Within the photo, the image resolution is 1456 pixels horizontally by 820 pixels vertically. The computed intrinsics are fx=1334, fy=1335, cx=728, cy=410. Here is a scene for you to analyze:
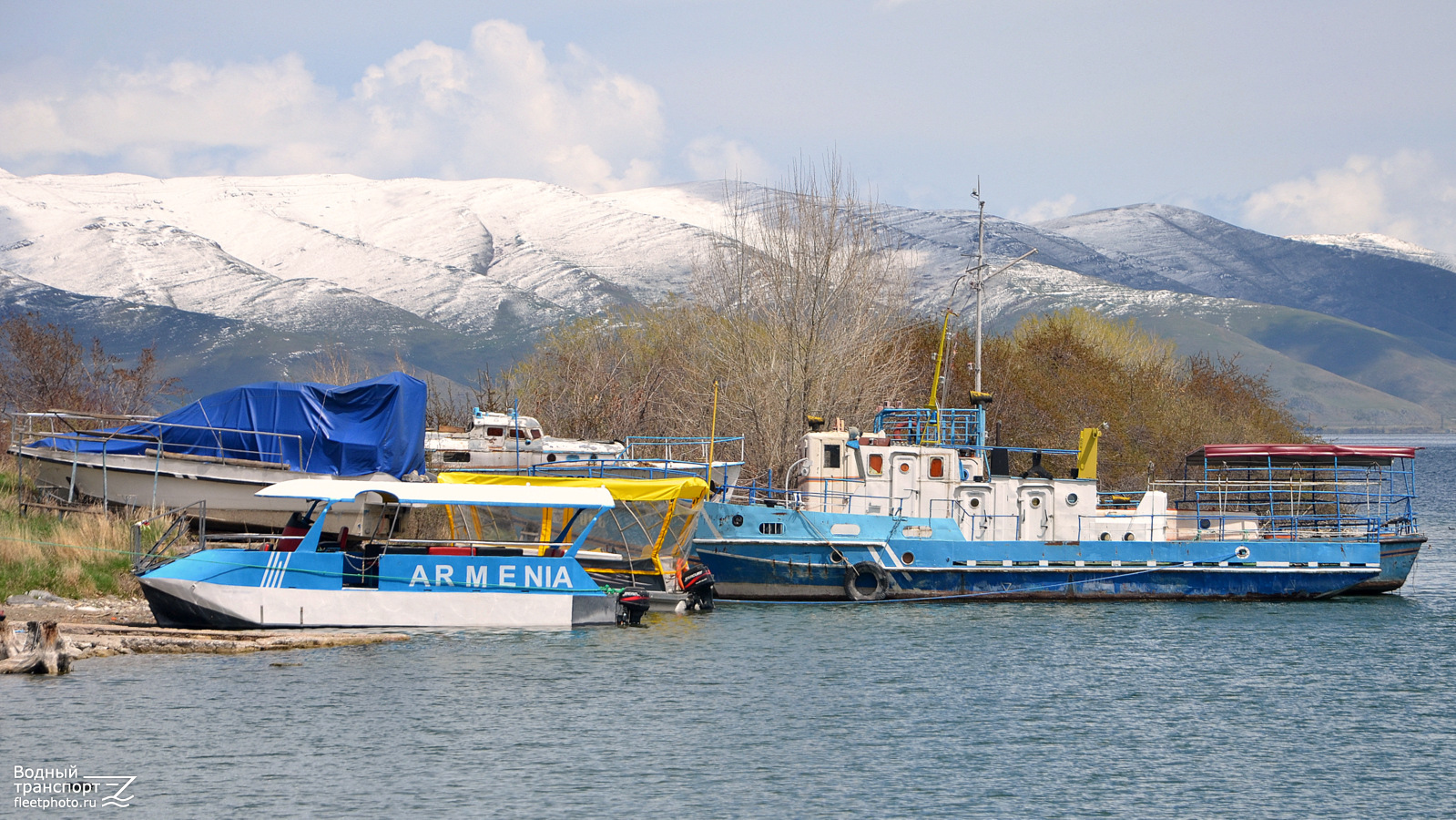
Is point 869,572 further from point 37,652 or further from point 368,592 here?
point 37,652

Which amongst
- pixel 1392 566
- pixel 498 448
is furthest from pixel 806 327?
pixel 1392 566

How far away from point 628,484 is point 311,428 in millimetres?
11143

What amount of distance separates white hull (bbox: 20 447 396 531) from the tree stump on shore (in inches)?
440

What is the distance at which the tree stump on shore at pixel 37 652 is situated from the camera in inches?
866

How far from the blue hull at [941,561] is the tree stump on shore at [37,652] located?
1582 cm

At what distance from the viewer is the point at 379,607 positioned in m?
27.2

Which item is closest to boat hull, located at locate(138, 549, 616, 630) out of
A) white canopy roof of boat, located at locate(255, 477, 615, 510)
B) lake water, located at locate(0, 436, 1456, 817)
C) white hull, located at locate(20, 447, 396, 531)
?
lake water, located at locate(0, 436, 1456, 817)

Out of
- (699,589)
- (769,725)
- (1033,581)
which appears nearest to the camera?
(769,725)

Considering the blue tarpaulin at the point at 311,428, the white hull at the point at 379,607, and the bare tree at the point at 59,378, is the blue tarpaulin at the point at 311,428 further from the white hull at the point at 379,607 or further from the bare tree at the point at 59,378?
the bare tree at the point at 59,378

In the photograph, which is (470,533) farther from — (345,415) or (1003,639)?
(1003,639)

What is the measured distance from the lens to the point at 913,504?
34844mm

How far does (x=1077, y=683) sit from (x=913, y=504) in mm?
10014

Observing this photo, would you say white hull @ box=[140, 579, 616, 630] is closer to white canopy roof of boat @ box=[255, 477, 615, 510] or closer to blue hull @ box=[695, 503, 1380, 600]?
white canopy roof of boat @ box=[255, 477, 615, 510]

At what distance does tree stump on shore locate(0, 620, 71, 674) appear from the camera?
21984 mm
